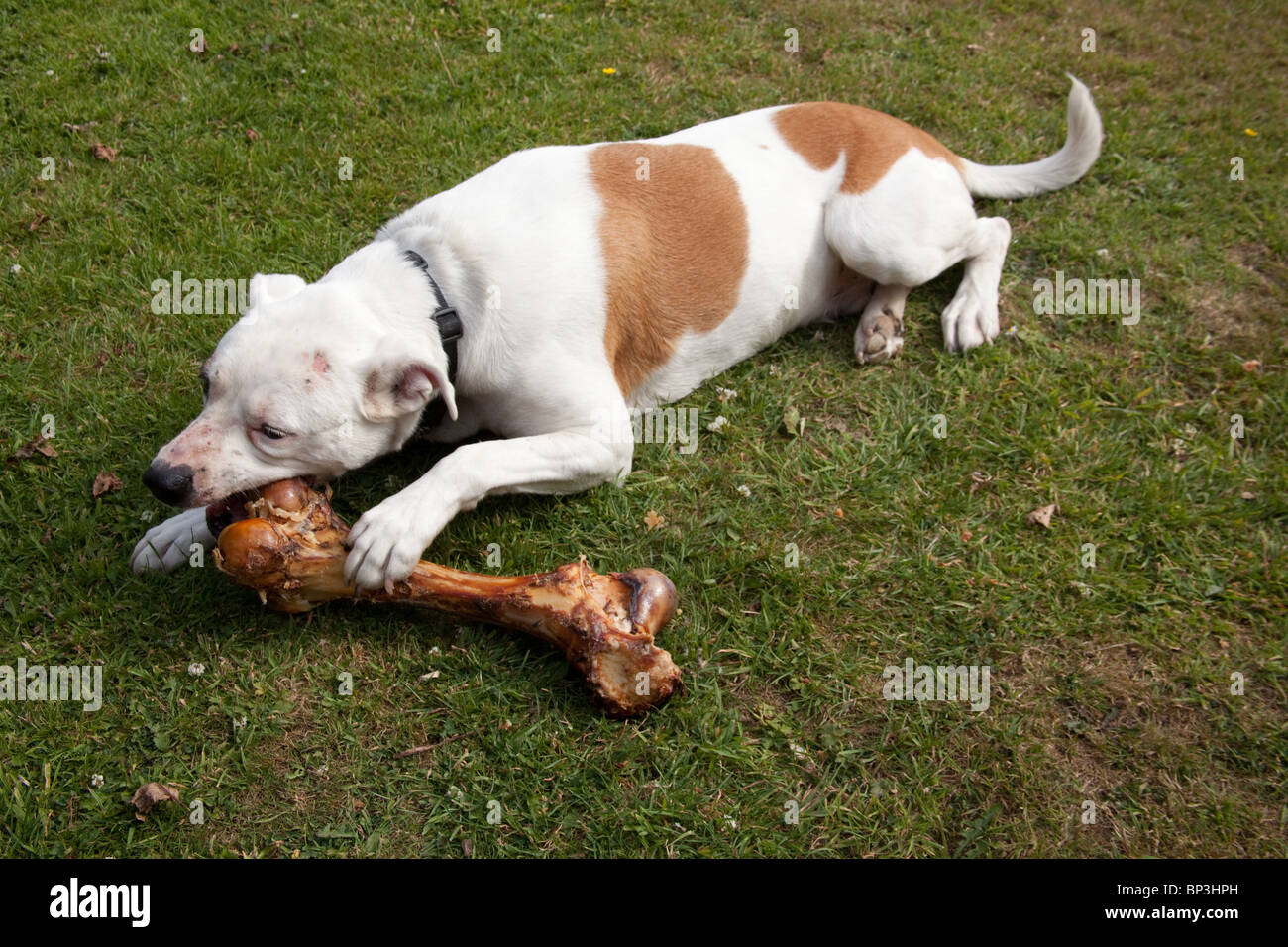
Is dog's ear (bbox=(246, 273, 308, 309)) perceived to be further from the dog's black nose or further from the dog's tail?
the dog's tail

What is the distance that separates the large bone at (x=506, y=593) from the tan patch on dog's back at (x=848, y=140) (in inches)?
91.5

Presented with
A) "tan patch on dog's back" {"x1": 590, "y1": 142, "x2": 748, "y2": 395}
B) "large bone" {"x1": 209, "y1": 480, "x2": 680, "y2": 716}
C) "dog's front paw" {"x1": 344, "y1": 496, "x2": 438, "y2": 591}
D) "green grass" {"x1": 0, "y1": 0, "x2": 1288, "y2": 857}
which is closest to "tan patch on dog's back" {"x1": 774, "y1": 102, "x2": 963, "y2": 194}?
"tan patch on dog's back" {"x1": 590, "y1": 142, "x2": 748, "y2": 395}

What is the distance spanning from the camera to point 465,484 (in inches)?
128

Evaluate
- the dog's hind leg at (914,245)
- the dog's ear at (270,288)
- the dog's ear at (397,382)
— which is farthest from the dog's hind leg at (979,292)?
the dog's ear at (270,288)

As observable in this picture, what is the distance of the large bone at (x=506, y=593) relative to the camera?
9.64 ft

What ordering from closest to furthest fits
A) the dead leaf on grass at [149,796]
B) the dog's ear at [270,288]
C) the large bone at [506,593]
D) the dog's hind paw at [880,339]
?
the dead leaf on grass at [149,796] → the large bone at [506,593] → the dog's ear at [270,288] → the dog's hind paw at [880,339]

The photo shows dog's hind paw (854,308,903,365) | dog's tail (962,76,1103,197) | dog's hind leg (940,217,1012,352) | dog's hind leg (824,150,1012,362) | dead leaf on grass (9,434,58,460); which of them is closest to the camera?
dead leaf on grass (9,434,58,460)

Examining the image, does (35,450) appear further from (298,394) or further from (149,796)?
(149,796)

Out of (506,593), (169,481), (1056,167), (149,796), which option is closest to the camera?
(149,796)

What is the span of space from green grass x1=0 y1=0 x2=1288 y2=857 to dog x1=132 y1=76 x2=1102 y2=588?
0.27 metres

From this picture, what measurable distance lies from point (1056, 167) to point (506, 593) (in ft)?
14.0

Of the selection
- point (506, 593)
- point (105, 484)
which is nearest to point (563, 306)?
point (506, 593)

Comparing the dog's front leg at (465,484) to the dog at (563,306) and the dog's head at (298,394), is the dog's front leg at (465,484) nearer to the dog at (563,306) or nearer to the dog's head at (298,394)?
the dog at (563,306)

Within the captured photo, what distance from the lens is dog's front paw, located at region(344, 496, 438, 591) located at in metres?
2.98
